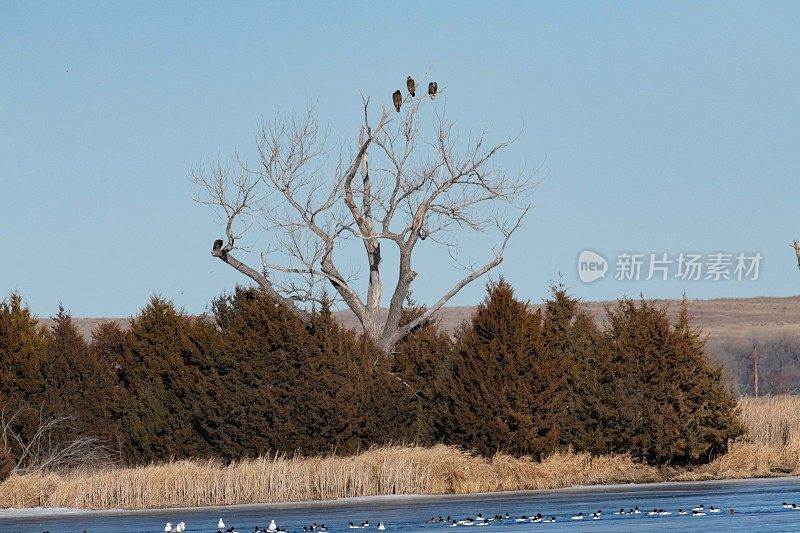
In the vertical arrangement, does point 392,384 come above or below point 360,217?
below

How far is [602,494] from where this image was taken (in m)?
35.1

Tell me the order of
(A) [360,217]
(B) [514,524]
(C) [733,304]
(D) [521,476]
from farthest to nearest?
1. (C) [733,304]
2. (A) [360,217]
3. (D) [521,476]
4. (B) [514,524]

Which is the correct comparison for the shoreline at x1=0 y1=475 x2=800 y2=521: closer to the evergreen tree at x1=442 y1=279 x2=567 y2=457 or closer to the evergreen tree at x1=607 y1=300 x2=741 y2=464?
the evergreen tree at x1=607 y1=300 x2=741 y2=464

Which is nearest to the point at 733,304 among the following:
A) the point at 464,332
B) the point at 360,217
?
the point at 360,217

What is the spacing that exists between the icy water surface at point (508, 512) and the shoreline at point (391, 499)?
0.08 ft

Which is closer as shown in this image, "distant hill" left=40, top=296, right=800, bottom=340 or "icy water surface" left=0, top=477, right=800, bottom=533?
"icy water surface" left=0, top=477, right=800, bottom=533

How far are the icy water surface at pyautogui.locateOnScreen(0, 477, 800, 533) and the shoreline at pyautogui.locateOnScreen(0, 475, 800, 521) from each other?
0.02m

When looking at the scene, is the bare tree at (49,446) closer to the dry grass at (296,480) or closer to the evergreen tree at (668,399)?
the dry grass at (296,480)

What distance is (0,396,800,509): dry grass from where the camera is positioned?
3553 cm

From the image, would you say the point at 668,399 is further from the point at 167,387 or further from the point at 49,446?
the point at 49,446

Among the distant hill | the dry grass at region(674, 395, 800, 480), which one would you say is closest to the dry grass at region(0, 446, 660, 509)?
the dry grass at region(674, 395, 800, 480)

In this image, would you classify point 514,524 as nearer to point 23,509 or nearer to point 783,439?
point 23,509

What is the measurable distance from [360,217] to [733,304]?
86.6 meters

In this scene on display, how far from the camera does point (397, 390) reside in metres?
43.3
